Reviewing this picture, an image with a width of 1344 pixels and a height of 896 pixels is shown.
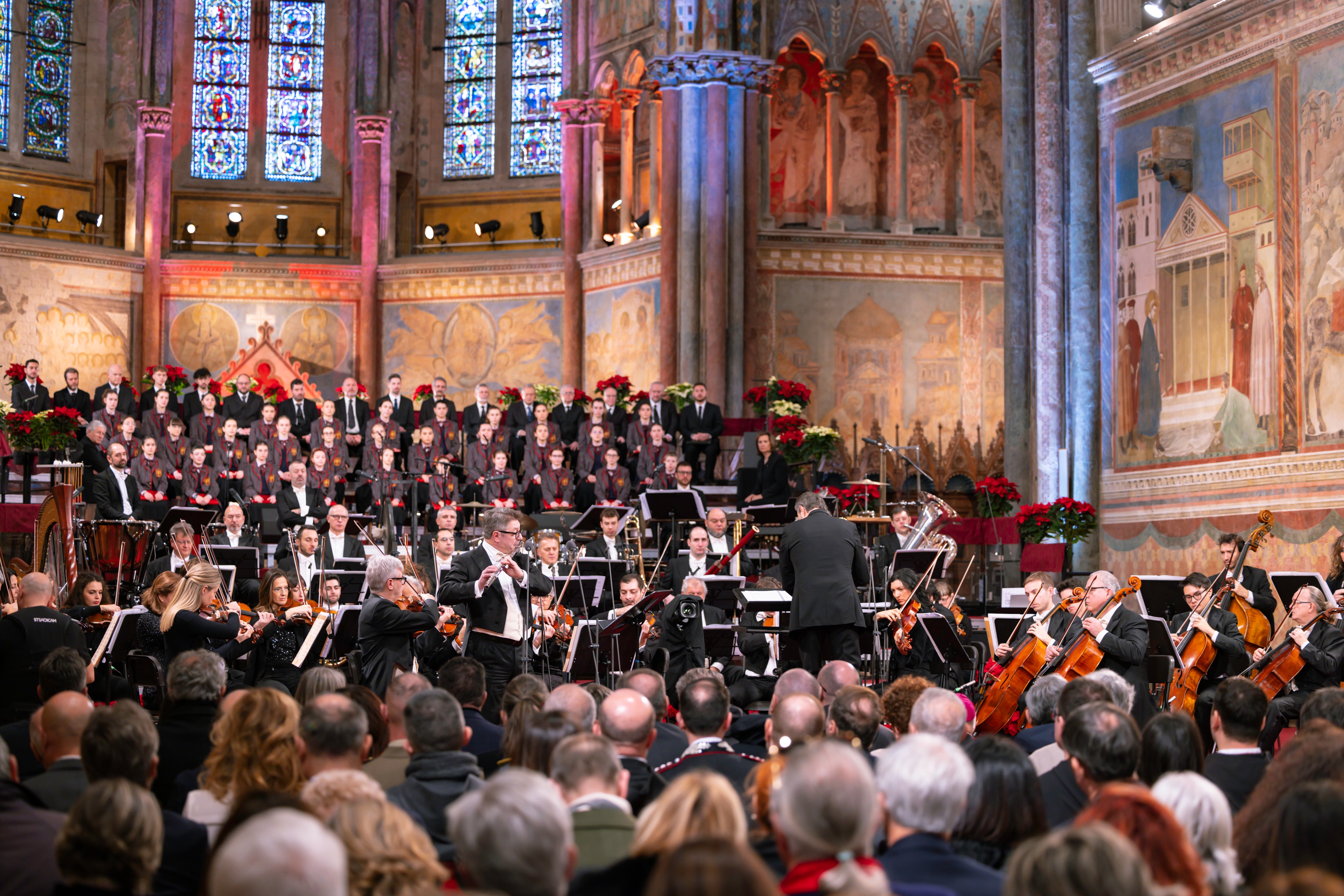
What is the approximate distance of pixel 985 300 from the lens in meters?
22.5

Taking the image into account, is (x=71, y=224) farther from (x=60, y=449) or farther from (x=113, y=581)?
(x=113, y=581)

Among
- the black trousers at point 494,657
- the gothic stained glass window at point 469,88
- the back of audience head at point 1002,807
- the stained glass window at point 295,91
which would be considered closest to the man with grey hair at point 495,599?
the black trousers at point 494,657

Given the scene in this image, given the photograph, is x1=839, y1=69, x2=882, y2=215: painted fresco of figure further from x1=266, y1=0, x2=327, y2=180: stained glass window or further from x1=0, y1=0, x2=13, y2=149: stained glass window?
x1=0, y1=0, x2=13, y2=149: stained glass window

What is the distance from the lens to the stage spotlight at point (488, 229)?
83.3 feet

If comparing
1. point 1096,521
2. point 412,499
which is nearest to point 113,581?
point 412,499

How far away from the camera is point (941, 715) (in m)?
5.45

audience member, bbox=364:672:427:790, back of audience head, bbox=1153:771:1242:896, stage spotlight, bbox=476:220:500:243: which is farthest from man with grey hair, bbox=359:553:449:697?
stage spotlight, bbox=476:220:500:243

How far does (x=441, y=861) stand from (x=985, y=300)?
18.9 meters

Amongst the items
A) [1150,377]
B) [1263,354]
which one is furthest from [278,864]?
[1150,377]

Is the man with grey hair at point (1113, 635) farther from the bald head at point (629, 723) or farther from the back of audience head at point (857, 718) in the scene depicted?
the bald head at point (629, 723)

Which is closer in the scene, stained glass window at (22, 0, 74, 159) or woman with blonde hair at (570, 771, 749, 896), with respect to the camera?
woman with blonde hair at (570, 771, 749, 896)

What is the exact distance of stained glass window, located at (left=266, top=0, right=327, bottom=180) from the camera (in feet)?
Result: 86.8

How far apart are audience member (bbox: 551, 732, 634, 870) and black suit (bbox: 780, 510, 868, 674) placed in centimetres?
517

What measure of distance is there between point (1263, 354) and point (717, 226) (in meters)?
9.78
